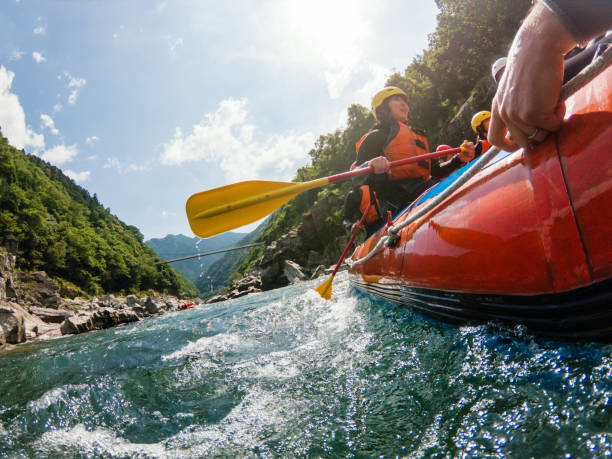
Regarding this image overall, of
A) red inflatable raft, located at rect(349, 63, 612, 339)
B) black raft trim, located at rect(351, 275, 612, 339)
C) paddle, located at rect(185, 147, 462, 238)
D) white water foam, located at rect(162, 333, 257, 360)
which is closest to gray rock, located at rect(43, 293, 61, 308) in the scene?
white water foam, located at rect(162, 333, 257, 360)

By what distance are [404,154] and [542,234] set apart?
3.47 m

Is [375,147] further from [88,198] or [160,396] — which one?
[88,198]

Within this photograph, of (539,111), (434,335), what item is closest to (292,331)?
(434,335)

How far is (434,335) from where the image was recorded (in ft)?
7.06

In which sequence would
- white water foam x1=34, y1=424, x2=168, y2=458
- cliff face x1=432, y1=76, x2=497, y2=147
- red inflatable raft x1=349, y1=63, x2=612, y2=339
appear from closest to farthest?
1. red inflatable raft x1=349, y1=63, x2=612, y2=339
2. white water foam x1=34, y1=424, x2=168, y2=458
3. cliff face x1=432, y1=76, x2=497, y2=147

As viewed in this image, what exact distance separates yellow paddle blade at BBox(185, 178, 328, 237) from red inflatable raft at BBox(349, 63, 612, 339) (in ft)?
4.89

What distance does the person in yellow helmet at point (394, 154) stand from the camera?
4.36 m

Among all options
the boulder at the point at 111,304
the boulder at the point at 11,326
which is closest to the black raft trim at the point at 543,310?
the boulder at the point at 11,326

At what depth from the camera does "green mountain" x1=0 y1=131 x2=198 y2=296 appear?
3859 centimetres

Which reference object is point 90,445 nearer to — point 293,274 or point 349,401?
point 349,401

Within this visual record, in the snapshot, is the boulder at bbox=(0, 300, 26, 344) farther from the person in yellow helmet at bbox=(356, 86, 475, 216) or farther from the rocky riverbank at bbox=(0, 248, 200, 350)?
the person in yellow helmet at bbox=(356, 86, 475, 216)

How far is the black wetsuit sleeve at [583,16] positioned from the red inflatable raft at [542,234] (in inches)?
13.2

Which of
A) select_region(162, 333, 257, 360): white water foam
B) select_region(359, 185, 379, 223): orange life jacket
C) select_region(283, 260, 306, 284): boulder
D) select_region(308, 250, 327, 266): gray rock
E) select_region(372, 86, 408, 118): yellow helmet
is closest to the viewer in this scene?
select_region(162, 333, 257, 360): white water foam

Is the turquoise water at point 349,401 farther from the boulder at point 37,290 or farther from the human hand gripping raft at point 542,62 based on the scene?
the boulder at point 37,290
